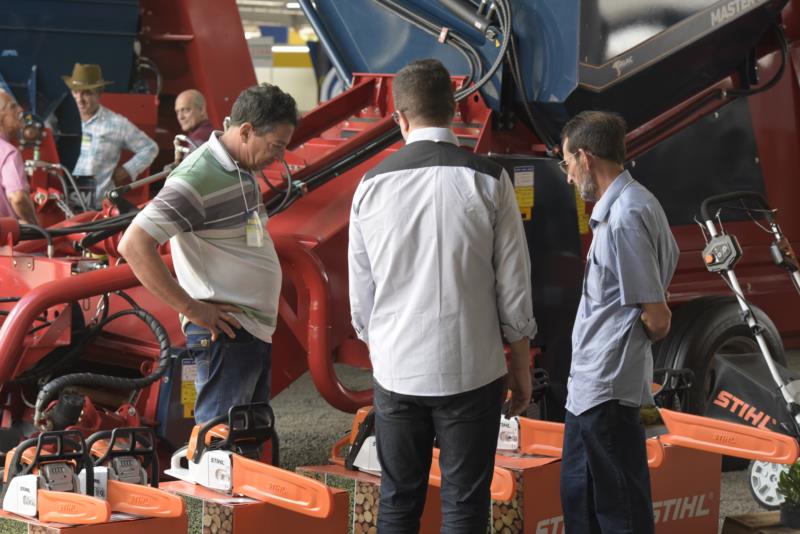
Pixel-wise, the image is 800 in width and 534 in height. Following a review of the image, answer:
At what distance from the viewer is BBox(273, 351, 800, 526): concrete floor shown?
5180 millimetres

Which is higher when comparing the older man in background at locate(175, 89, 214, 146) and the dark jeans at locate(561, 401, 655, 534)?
the older man in background at locate(175, 89, 214, 146)

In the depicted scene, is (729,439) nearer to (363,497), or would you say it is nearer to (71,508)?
(363,497)

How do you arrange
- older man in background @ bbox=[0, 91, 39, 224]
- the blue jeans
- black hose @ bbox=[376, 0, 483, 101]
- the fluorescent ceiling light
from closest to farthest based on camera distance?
the blue jeans → black hose @ bbox=[376, 0, 483, 101] → older man in background @ bbox=[0, 91, 39, 224] → the fluorescent ceiling light

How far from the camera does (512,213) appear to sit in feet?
10.0

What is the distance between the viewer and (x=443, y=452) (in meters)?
3.09

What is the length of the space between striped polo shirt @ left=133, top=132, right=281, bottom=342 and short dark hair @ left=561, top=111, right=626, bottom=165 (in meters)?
0.95

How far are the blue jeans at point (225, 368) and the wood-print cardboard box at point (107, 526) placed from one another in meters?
0.59

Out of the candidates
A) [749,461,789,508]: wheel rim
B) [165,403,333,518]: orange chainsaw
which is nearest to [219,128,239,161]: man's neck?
[165,403,333,518]: orange chainsaw

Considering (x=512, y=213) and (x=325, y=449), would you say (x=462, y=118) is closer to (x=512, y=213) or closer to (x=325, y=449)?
(x=325, y=449)

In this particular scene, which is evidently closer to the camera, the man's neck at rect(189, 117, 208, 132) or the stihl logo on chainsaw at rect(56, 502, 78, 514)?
the stihl logo on chainsaw at rect(56, 502, 78, 514)

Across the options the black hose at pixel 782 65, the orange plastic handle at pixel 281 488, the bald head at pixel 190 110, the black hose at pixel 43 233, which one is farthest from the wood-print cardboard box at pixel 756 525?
the bald head at pixel 190 110

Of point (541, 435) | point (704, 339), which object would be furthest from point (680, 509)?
point (704, 339)

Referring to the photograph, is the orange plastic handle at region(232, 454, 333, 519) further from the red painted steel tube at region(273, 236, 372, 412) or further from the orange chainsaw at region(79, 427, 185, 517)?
the red painted steel tube at region(273, 236, 372, 412)

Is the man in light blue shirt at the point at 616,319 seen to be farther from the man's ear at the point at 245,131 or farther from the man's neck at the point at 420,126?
the man's ear at the point at 245,131
